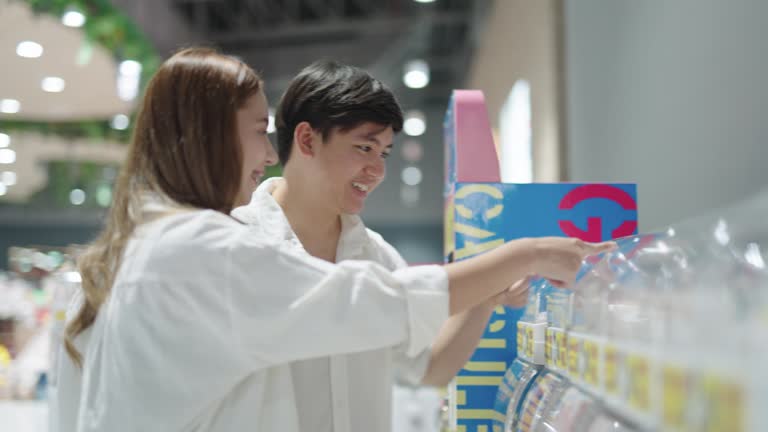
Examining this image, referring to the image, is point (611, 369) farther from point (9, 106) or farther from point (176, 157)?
point (9, 106)

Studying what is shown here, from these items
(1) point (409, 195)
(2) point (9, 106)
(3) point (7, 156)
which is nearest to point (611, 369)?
(2) point (9, 106)

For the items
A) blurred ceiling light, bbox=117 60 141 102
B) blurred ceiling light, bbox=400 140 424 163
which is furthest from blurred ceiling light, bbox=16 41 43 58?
blurred ceiling light, bbox=400 140 424 163

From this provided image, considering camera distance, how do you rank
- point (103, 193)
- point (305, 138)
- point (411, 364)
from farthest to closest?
point (103, 193) < point (305, 138) < point (411, 364)

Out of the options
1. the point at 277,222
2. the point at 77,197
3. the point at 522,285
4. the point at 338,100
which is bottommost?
the point at 522,285

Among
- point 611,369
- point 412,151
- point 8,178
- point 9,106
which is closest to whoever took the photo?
point 611,369

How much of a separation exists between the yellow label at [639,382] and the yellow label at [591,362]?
13cm

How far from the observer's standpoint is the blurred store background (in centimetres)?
201

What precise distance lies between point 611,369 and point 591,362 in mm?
99

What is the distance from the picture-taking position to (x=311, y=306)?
109 centimetres

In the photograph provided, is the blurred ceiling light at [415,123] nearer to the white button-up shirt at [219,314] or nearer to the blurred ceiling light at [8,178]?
the blurred ceiling light at [8,178]

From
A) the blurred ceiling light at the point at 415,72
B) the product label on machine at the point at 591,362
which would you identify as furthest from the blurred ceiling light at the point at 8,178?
the product label on machine at the point at 591,362

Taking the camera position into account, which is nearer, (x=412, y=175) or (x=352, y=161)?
(x=352, y=161)

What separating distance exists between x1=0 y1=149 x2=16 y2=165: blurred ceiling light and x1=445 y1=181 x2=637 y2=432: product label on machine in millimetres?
8283

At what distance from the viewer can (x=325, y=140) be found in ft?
5.73
